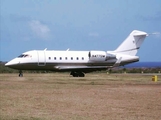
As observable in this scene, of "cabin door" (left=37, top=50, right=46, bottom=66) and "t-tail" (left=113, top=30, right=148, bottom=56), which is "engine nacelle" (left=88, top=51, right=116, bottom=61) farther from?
"cabin door" (left=37, top=50, right=46, bottom=66)

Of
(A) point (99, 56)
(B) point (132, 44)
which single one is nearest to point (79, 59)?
(A) point (99, 56)

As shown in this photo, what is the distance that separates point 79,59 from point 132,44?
7.22m

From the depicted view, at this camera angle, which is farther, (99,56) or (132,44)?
(132,44)

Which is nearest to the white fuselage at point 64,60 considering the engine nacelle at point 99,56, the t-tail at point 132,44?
the engine nacelle at point 99,56

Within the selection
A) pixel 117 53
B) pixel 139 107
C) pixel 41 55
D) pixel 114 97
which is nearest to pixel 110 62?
pixel 117 53

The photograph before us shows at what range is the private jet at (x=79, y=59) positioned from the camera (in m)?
48.7

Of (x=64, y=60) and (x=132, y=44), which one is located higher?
(x=132, y=44)

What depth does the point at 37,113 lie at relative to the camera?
15203mm

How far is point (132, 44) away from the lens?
176 feet

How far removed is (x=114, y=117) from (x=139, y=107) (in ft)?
10.3

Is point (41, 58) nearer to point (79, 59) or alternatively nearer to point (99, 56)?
point (79, 59)

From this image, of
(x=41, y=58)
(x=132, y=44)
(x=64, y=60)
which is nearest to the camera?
(x=41, y=58)

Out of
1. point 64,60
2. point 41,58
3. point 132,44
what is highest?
point 132,44

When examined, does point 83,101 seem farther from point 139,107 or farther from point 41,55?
point 41,55
